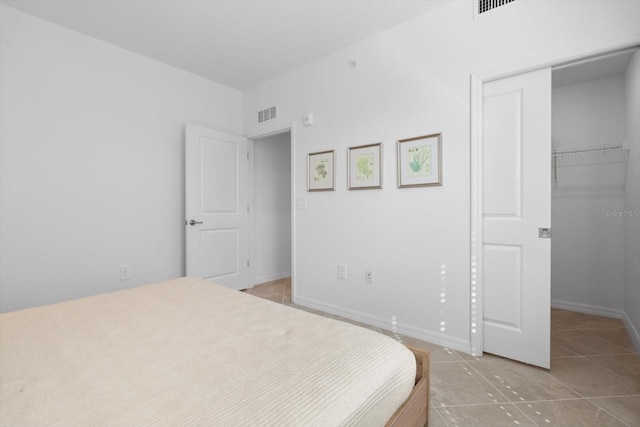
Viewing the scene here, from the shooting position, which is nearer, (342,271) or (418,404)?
(418,404)

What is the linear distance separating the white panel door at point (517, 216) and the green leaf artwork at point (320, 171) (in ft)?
4.73

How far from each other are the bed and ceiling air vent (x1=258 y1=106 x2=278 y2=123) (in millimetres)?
2698

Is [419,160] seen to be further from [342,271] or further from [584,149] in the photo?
[584,149]

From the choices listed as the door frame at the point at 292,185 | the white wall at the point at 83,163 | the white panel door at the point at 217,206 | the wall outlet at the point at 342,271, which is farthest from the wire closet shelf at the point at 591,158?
the white wall at the point at 83,163

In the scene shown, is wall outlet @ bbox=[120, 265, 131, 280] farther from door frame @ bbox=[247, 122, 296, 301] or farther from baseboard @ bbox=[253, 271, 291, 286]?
baseboard @ bbox=[253, 271, 291, 286]

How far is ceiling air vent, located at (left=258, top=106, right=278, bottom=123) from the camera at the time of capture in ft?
11.5

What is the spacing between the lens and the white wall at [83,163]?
232cm

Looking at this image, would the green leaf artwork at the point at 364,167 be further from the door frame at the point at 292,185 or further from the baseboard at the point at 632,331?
the baseboard at the point at 632,331

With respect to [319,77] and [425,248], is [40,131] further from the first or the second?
[425,248]

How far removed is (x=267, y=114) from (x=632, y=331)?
4009 mm

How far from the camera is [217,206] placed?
11.5 feet

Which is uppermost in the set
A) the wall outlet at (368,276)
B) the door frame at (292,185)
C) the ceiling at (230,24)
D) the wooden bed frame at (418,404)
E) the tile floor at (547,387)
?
the ceiling at (230,24)

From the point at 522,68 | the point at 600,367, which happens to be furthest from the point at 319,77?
the point at 600,367

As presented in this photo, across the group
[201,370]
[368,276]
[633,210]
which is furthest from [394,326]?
[633,210]
